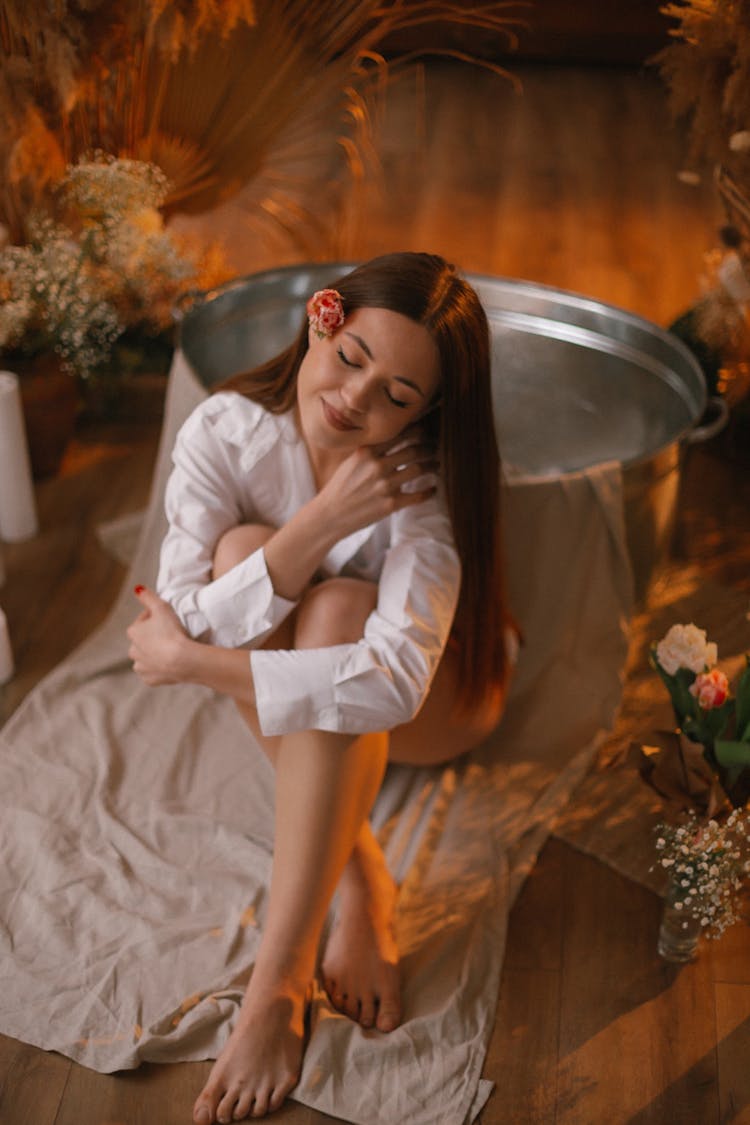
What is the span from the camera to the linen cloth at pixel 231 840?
1.42 meters

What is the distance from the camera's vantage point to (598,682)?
188 centimetres

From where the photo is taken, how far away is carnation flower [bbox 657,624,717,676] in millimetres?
1420

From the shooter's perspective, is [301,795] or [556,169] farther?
[556,169]

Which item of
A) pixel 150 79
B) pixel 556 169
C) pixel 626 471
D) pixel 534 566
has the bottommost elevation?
pixel 556 169

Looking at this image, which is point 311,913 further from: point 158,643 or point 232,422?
point 232,422

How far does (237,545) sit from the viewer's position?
5.04 feet

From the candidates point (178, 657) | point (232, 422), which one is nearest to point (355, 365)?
point (232, 422)

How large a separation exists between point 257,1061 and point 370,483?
638 mm

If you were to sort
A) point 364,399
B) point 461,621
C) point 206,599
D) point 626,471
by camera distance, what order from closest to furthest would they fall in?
point 364,399 < point 206,599 < point 461,621 < point 626,471

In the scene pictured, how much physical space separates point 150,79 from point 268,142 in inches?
9.3

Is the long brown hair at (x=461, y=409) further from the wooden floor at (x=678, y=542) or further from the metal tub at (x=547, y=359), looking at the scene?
the metal tub at (x=547, y=359)

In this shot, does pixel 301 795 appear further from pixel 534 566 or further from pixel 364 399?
pixel 534 566

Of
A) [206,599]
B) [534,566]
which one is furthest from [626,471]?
[206,599]

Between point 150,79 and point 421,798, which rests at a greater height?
point 150,79
